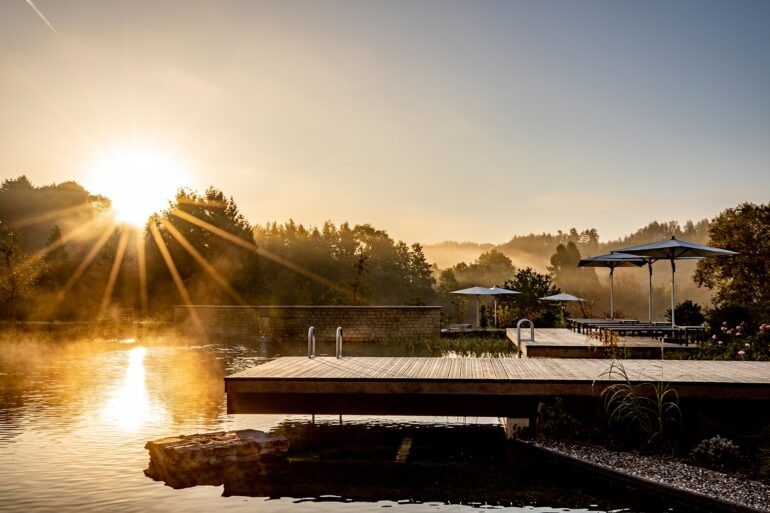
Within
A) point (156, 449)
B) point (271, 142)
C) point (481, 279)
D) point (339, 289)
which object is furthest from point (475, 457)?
point (481, 279)

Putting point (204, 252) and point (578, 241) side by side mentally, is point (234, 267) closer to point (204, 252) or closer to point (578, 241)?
point (204, 252)

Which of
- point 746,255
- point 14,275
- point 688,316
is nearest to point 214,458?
point 688,316

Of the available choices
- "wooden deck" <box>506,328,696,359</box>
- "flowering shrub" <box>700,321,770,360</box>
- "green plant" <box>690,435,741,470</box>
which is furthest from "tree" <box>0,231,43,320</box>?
"green plant" <box>690,435,741,470</box>

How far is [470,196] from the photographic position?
29.6 m

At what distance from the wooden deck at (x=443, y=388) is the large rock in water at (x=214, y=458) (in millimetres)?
560

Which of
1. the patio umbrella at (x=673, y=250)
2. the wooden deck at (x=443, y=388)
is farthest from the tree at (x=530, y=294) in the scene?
the wooden deck at (x=443, y=388)

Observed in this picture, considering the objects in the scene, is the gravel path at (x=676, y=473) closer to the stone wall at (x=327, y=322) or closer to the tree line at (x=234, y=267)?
the tree line at (x=234, y=267)

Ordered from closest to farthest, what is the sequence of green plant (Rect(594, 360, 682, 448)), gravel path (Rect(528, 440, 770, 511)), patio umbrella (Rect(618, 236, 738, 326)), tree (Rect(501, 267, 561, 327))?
gravel path (Rect(528, 440, 770, 511)), green plant (Rect(594, 360, 682, 448)), patio umbrella (Rect(618, 236, 738, 326)), tree (Rect(501, 267, 561, 327))

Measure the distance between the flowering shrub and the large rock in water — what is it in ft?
24.9

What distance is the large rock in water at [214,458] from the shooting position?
7.44 metres

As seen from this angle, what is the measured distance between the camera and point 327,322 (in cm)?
2655

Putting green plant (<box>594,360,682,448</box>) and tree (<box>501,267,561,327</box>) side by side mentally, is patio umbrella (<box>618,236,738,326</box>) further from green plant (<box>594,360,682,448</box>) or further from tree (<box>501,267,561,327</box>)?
tree (<box>501,267,561,327</box>)

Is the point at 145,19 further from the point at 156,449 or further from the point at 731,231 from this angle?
the point at 731,231

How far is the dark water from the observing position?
6.64m
